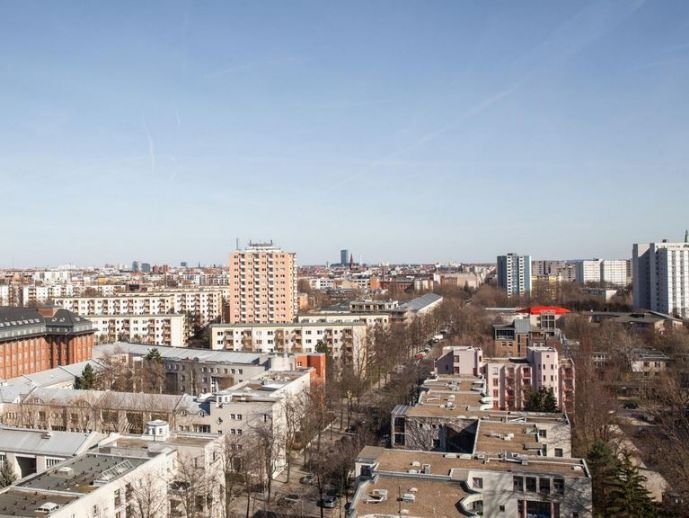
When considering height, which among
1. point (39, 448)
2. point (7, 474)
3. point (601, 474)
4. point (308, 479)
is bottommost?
point (308, 479)

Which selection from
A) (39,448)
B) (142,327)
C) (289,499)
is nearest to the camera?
(39,448)

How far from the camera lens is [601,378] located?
33719 mm

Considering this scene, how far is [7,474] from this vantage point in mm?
16219

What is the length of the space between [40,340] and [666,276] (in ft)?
162

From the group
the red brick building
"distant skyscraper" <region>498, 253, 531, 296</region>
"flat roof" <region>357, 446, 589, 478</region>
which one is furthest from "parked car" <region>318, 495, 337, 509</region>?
"distant skyscraper" <region>498, 253, 531, 296</region>

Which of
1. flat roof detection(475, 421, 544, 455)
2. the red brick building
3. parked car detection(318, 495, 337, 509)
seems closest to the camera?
flat roof detection(475, 421, 544, 455)

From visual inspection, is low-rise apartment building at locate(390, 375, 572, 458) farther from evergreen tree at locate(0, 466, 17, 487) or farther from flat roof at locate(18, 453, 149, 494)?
evergreen tree at locate(0, 466, 17, 487)

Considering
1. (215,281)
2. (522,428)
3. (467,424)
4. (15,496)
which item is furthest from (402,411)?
(215,281)

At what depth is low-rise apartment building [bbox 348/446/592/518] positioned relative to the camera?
38.1 feet

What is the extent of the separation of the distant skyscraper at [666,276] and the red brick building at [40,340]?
1830 inches

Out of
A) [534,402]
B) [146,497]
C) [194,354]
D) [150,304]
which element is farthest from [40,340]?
[534,402]

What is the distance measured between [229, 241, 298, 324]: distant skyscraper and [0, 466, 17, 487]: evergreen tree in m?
29.0

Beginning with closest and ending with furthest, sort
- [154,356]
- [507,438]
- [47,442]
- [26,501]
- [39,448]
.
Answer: [26,501] < [507,438] < [39,448] < [47,442] < [154,356]

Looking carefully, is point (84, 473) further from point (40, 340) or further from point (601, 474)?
point (40, 340)
